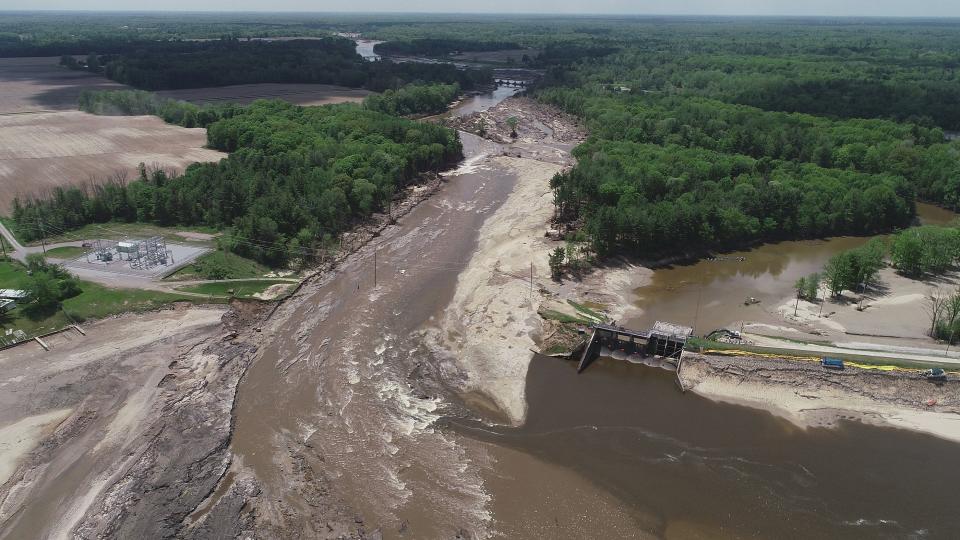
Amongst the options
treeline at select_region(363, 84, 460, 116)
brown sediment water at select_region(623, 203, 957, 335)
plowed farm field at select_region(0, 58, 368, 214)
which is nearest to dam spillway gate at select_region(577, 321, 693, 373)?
brown sediment water at select_region(623, 203, 957, 335)

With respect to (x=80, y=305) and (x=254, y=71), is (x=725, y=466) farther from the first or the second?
(x=254, y=71)

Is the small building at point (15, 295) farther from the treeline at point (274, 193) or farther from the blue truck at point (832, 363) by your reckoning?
the blue truck at point (832, 363)

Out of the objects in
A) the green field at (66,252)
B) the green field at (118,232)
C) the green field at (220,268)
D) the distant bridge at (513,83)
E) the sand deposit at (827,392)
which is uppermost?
the distant bridge at (513,83)

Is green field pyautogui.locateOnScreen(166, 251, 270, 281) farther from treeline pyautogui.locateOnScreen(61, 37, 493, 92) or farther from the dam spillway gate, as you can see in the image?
treeline pyautogui.locateOnScreen(61, 37, 493, 92)

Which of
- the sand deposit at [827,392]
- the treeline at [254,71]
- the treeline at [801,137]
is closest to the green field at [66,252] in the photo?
the sand deposit at [827,392]

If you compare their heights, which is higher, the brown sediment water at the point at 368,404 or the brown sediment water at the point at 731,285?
the brown sediment water at the point at 731,285

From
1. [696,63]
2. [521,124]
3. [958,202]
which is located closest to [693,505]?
[958,202]
